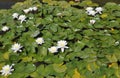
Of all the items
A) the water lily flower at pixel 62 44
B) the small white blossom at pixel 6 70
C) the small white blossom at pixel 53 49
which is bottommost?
the small white blossom at pixel 6 70

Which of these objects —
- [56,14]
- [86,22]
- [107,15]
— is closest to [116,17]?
[107,15]

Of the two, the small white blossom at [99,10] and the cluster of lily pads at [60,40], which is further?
the small white blossom at [99,10]

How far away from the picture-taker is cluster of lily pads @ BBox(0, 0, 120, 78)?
1.65 meters

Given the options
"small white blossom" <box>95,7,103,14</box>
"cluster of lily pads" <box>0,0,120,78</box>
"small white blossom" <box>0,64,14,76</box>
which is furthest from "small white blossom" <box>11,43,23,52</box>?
"small white blossom" <box>95,7,103,14</box>

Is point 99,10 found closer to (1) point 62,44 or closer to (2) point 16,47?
(1) point 62,44

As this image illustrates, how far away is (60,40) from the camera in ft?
6.05

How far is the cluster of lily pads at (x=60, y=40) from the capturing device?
1.65 meters

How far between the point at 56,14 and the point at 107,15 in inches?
14.9

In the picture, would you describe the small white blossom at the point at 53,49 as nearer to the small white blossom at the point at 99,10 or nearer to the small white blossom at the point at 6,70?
the small white blossom at the point at 6,70

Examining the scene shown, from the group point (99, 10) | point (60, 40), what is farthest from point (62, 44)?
point (99, 10)

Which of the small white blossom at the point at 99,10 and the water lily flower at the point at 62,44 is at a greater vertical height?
the small white blossom at the point at 99,10

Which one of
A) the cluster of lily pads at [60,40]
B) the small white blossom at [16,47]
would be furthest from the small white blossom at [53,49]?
the small white blossom at [16,47]

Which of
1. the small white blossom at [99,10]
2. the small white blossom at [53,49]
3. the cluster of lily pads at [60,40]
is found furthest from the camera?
the small white blossom at [99,10]

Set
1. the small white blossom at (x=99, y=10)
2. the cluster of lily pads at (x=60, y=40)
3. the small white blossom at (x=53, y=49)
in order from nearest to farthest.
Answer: the cluster of lily pads at (x=60, y=40)
the small white blossom at (x=53, y=49)
the small white blossom at (x=99, y=10)
